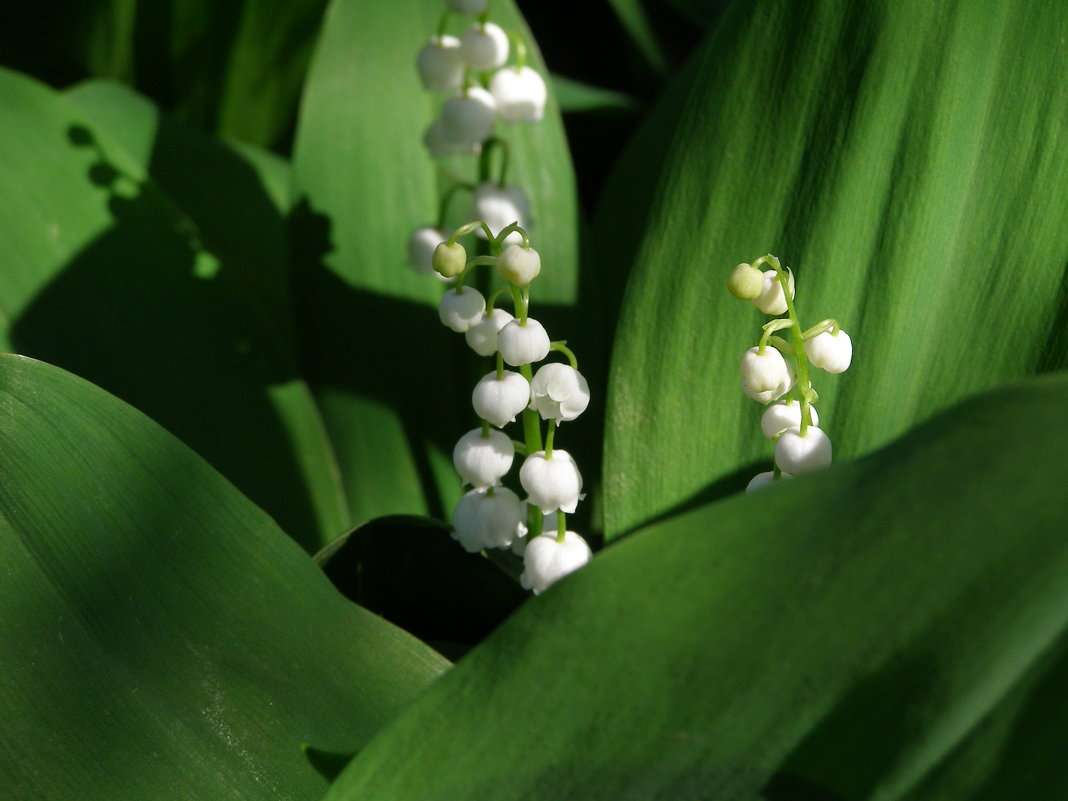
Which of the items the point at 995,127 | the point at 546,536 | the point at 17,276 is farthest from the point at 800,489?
the point at 17,276

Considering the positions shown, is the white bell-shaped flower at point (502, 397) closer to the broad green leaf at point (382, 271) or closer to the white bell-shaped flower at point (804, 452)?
the white bell-shaped flower at point (804, 452)

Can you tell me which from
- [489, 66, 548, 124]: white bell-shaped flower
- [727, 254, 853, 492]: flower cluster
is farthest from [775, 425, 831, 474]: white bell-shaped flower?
[489, 66, 548, 124]: white bell-shaped flower

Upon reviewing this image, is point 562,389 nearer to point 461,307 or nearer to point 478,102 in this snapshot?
point 461,307

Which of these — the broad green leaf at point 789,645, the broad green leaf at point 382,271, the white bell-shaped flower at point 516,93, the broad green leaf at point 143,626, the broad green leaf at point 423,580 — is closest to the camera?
the broad green leaf at point 789,645

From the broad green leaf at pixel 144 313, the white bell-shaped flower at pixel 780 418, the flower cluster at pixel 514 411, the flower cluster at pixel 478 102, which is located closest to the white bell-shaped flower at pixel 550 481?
the flower cluster at pixel 514 411

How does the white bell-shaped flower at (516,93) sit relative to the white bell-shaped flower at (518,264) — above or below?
above

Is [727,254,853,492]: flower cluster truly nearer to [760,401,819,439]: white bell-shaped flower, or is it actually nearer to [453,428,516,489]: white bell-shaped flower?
[760,401,819,439]: white bell-shaped flower

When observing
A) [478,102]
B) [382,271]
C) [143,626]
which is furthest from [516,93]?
[143,626]
